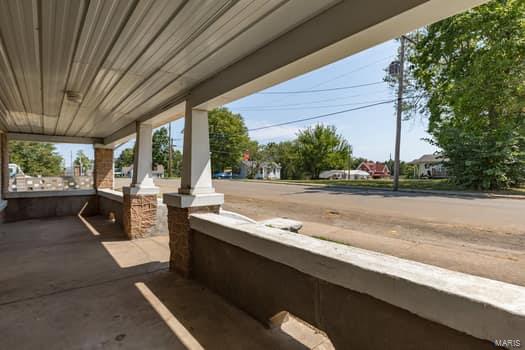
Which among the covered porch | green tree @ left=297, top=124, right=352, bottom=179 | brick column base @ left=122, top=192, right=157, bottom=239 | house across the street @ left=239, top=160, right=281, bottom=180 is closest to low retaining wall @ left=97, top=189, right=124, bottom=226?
brick column base @ left=122, top=192, right=157, bottom=239

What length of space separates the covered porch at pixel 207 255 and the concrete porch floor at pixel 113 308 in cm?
1

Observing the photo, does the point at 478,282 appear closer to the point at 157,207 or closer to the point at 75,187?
the point at 157,207

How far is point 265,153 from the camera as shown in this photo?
38.3 m

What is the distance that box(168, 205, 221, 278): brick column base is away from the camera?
2.94 meters

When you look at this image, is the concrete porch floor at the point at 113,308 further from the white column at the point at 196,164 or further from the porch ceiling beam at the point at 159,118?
the porch ceiling beam at the point at 159,118

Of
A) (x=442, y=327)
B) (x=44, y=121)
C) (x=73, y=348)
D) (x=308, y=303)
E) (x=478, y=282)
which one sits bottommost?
(x=73, y=348)

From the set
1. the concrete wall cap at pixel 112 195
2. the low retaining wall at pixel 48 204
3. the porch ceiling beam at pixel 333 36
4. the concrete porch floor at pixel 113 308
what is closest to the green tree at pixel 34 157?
the low retaining wall at pixel 48 204

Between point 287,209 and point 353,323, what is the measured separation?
253 inches

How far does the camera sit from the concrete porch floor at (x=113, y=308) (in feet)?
6.12

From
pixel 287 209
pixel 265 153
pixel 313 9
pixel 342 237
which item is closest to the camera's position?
pixel 313 9

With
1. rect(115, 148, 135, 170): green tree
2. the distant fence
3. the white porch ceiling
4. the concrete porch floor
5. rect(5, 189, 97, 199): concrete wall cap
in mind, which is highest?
rect(115, 148, 135, 170): green tree

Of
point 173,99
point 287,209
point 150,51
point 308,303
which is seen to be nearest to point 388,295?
point 308,303

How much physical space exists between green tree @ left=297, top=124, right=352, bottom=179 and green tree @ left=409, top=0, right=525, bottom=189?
15278 mm

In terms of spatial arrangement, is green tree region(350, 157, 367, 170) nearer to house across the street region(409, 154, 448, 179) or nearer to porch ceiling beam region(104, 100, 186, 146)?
house across the street region(409, 154, 448, 179)
